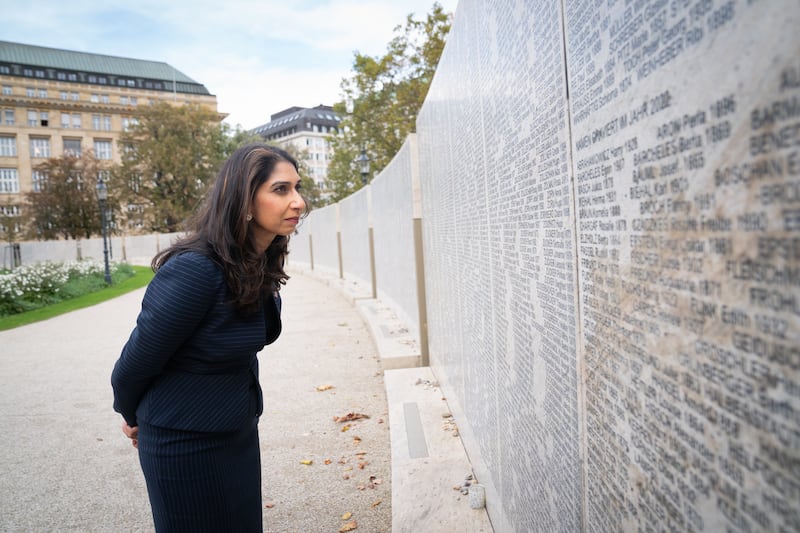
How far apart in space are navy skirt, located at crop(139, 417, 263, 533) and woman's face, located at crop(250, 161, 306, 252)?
79 centimetres

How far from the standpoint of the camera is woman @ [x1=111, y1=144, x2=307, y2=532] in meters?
2.00

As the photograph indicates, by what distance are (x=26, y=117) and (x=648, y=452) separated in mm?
85669

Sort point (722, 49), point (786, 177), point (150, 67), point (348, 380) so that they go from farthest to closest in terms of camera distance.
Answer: point (150, 67)
point (348, 380)
point (722, 49)
point (786, 177)

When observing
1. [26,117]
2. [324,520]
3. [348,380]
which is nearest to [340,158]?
[348,380]

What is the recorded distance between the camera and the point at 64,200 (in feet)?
178

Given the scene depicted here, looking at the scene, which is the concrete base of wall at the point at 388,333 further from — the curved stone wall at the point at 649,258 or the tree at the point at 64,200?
the tree at the point at 64,200

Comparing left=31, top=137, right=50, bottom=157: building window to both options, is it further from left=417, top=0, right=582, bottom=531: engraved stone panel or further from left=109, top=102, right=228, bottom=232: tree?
left=417, top=0, right=582, bottom=531: engraved stone panel

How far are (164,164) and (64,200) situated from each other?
10.5 m

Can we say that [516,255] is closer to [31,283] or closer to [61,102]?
[31,283]

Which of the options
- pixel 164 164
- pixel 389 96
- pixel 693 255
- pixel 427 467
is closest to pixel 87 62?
pixel 164 164

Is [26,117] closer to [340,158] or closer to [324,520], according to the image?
[340,158]

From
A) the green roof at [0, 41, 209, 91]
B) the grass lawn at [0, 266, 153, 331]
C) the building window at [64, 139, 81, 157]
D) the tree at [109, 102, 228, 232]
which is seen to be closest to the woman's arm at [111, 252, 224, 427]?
the grass lawn at [0, 266, 153, 331]

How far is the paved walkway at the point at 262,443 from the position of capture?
153 inches

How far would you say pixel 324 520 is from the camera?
369 cm
